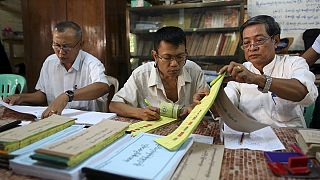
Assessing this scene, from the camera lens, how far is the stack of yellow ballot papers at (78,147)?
2.10ft

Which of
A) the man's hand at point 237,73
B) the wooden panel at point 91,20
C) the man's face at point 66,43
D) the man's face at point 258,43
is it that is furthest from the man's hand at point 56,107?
the wooden panel at point 91,20

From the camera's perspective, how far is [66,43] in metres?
1.80

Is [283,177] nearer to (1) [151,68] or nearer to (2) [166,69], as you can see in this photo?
(2) [166,69]

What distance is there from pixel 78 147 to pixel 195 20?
2.86m

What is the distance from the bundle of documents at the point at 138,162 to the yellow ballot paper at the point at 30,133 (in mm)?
263

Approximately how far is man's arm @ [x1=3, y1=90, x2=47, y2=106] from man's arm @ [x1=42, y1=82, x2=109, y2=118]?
1.34 ft

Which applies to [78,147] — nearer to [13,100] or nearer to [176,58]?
[176,58]

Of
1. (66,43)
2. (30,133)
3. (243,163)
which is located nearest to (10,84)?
(66,43)

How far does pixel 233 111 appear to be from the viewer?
1.04 metres

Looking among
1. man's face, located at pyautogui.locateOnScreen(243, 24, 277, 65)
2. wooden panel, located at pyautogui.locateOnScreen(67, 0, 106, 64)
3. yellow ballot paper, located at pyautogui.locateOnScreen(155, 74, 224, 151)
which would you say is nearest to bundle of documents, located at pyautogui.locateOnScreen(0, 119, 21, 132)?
yellow ballot paper, located at pyautogui.locateOnScreen(155, 74, 224, 151)

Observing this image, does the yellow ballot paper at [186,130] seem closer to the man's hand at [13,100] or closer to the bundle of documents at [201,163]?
the bundle of documents at [201,163]

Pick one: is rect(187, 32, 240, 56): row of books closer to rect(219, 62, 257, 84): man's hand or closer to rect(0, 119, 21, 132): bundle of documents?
rect(219, 62, 257, 84): man's hand

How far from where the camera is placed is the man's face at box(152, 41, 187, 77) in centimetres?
151

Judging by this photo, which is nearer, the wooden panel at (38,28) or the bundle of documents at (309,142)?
the bundle of documents at (309,142)
